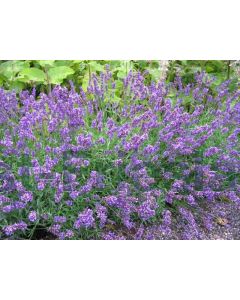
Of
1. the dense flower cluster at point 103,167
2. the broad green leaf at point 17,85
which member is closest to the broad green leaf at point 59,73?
the broad green leaf at point 17,85

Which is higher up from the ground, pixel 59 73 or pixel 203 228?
pixel 59 73

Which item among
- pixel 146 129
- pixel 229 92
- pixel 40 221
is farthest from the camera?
pixel 229 92

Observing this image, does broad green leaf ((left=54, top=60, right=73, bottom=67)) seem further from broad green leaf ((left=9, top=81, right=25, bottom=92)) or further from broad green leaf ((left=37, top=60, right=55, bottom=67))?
broad green leaf ((left=9, top=81, right=25, bottom=92))

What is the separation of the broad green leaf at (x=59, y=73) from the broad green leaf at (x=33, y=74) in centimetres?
6

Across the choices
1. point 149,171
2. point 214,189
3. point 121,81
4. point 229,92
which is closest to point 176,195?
point 149,171

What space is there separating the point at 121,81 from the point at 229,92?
976 millimetres

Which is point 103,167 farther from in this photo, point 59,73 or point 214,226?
point 59,73

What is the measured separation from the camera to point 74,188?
→ 2.71 metres

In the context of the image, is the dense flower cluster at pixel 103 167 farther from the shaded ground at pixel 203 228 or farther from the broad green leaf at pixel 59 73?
the broad green leaf at pixel 59 73

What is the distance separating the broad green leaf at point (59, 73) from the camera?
3.82 m

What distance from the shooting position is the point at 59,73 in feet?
12.6

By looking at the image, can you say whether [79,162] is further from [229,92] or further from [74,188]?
[229,92]

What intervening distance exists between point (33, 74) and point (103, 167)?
4.27 ft

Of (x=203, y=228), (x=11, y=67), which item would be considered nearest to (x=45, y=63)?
(x=11, y=67)
